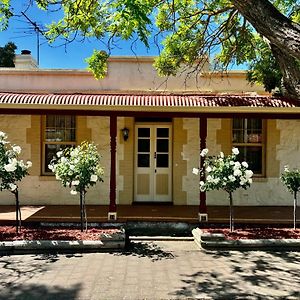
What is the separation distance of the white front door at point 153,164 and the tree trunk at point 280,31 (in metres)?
7.33

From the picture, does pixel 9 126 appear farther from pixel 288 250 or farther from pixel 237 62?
pixel 288 250

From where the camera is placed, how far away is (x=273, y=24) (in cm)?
474

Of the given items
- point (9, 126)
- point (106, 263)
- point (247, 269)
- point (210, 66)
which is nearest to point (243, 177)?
point (247, 269)

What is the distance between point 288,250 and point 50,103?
620cm

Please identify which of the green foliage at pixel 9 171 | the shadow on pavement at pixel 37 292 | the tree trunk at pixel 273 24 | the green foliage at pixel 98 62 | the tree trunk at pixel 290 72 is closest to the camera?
the tree trunk at pixel 273 24

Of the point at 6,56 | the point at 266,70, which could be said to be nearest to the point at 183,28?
the point at 266,70

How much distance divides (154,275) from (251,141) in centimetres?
715

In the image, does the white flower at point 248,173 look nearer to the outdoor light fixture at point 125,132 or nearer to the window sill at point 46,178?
the outdoor light fixture at point 125,132

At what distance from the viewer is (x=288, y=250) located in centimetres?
793

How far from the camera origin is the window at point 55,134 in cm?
1234

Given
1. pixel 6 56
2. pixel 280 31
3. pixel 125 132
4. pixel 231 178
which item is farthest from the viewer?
pixel 6 56

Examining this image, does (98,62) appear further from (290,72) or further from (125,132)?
(290,72)

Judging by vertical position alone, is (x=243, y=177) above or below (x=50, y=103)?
below

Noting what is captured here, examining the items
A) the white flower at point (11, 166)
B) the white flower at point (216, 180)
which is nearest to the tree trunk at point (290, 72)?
the white flower at point (216, 180)
